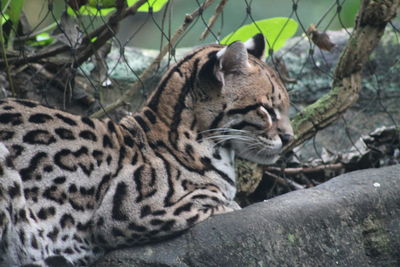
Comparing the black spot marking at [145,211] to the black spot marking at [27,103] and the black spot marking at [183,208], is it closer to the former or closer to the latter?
the black spot marking at [183,208]

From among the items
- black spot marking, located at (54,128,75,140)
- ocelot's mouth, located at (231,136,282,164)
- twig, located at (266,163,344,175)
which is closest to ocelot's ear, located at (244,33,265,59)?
ocelot's mouth, located at (231,136,282,164)

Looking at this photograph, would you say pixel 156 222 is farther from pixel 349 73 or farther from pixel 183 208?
pixel 349 73

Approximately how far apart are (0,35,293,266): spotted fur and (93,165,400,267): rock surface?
98 millimetres

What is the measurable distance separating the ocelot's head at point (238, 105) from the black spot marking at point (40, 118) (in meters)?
0.69

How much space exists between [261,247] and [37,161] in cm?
103

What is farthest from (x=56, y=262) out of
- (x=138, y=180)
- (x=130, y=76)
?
(x=130, y=76)

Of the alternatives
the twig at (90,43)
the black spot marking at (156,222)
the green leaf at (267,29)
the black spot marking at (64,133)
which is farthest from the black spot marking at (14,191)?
the green leaf at (267,29)

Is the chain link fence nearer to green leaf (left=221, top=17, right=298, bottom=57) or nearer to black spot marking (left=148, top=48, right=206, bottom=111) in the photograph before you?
green leaf (left=221, top=17, right=298, bottom=57)

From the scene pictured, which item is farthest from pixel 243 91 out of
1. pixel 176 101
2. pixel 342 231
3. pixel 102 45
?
pixel 102 45

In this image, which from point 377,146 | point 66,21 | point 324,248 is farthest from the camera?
point 377,146

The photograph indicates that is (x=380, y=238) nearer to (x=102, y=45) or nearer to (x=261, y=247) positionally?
(x=261, y=247)

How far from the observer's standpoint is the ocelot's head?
3.74 m

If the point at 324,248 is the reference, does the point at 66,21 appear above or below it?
above

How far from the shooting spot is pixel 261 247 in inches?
139
